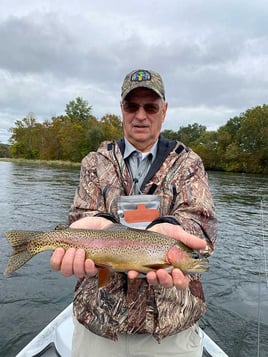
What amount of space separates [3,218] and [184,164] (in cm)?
1067

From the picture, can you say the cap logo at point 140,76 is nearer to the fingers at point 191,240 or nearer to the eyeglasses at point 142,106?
the eyeglasses at point 142,106

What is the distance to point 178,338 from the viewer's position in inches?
92.9

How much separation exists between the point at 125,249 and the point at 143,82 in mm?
1223

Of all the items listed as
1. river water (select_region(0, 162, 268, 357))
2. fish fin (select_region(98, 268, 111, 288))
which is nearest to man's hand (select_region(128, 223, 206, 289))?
fish fin (select_region(98, 268, 111, 288))

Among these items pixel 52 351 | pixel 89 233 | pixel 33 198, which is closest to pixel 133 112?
pixel 89 233

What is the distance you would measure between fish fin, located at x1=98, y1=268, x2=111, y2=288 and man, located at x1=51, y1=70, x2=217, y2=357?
2.4 inches

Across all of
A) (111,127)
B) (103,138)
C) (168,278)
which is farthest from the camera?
(111,127)

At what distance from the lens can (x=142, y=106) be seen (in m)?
2.61

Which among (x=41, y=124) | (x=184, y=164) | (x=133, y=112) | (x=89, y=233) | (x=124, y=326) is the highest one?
(x=41, y=124)

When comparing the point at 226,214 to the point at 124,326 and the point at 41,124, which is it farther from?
the point at 41,124

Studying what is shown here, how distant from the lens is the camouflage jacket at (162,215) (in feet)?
7.25

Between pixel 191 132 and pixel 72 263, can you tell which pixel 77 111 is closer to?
→ pixel 191 132

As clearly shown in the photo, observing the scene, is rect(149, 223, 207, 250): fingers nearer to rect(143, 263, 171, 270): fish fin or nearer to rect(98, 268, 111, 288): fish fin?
rect(143, 263, 171, 270): fish fin

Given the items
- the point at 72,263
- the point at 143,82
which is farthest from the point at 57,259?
the point at 143,82
